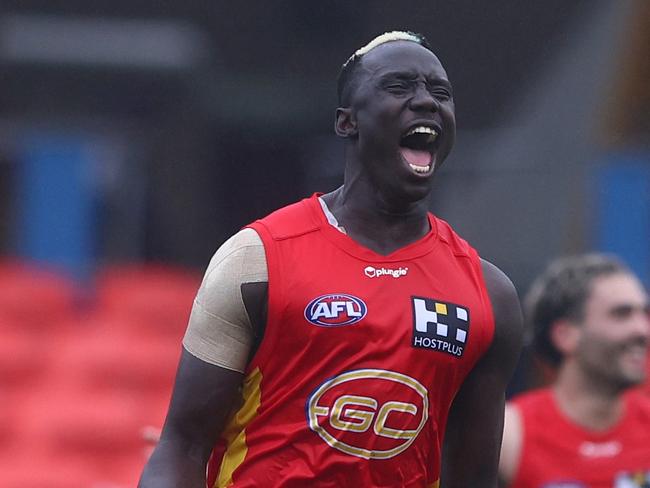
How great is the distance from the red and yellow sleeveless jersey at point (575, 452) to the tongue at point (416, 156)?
2.41m

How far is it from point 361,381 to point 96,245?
25.0 ft

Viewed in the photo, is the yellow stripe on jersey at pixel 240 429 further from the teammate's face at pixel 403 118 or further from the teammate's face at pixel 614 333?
the teammate's face at pixel 614 333

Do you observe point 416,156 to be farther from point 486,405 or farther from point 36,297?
point 36,297

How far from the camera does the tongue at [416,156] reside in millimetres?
3172

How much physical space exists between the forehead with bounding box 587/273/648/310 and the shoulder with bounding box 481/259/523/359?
7.46 feet

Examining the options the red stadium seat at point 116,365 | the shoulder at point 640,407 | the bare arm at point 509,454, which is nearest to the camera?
the bare arm at point 509,454

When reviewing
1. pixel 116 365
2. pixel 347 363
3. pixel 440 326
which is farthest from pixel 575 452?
pixel 116 365

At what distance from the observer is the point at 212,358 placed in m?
3.14

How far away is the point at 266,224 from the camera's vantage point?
3244 mm

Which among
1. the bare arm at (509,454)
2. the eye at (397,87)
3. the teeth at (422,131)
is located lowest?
the bare arm at (509,454)

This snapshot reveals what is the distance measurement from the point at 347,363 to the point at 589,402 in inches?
106

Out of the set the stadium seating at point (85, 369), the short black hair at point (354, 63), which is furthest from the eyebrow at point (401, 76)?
the stadium seating at point (85, 369)

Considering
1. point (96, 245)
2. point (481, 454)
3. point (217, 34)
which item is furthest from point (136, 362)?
point (481, 454)

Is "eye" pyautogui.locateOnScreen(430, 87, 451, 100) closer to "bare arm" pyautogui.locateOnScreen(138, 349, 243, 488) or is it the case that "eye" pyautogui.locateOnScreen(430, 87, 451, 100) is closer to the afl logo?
the afl logo
